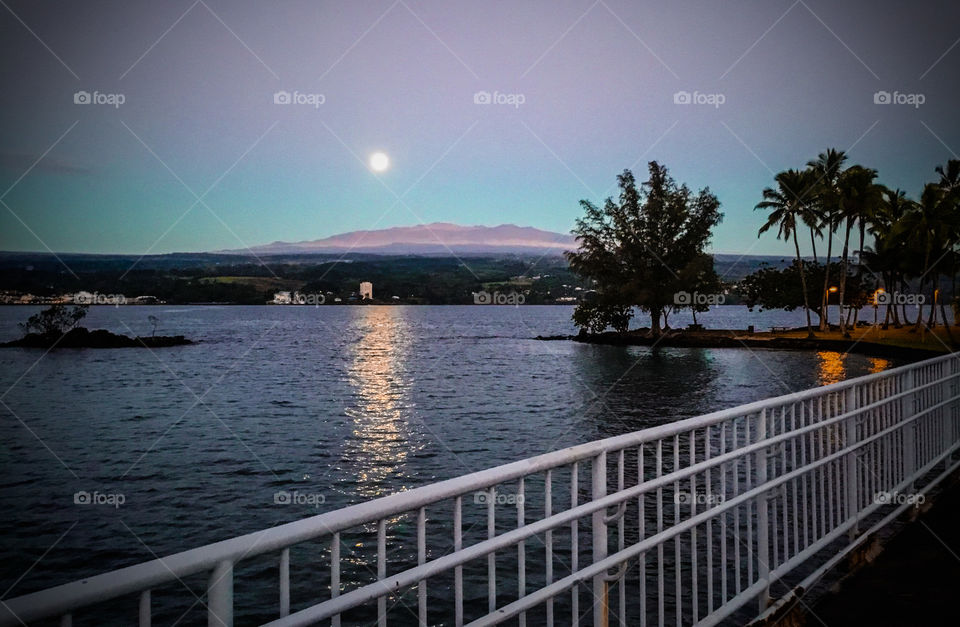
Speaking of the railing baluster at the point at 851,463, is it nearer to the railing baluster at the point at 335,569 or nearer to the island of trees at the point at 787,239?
the railing baluster at the point at 335,569

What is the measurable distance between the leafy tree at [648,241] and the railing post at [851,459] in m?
68.5

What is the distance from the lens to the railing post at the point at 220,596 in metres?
1.85

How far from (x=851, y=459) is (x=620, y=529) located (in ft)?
10.5

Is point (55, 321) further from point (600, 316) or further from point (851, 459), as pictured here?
point (851, 459)

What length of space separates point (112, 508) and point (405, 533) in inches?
324

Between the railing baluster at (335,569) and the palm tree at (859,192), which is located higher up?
the palm tree at (859,192)

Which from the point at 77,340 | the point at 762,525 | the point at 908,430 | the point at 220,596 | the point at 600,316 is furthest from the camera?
the point at 77,340

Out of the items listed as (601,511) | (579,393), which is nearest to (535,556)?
(601,511)

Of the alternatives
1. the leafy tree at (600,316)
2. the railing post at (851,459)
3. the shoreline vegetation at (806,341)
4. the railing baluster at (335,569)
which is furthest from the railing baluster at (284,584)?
the leafy tree at (600,316)

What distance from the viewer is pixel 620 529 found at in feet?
11.3

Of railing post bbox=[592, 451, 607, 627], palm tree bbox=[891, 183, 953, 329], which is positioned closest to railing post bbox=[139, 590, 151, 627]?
railing post bbox=[592, 451, 607, 627]

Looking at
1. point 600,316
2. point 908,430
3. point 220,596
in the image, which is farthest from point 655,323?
point 220,596

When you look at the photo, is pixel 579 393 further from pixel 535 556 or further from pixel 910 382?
pixel 910 382

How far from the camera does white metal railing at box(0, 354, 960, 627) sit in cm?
196
